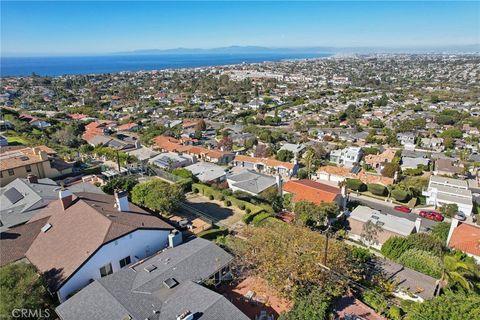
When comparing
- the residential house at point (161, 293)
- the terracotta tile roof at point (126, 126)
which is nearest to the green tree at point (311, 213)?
the residential house at point (161, 293)

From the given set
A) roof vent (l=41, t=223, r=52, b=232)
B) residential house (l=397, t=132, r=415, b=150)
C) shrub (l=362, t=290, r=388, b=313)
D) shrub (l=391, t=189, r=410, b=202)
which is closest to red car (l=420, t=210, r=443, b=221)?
shrub (l=391, t=189, r=410, b=202)

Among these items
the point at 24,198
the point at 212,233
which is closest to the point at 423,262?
the point at 212,233

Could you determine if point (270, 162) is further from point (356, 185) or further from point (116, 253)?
point (116, 253)

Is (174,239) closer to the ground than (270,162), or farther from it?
farther from it

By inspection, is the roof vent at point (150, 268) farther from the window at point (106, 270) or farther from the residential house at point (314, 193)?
the residential house at point (314, 193)

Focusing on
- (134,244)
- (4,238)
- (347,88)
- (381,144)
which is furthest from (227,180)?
(347,88)

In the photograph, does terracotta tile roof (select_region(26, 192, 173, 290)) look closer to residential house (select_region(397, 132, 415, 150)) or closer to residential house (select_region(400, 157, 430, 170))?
residential house (select_region(400, 157, 430, 170))
